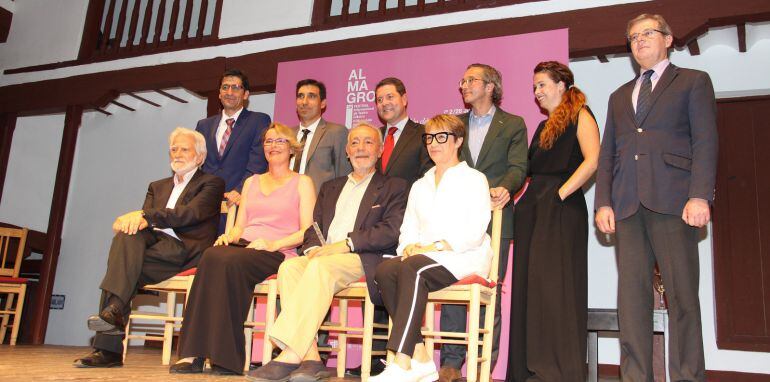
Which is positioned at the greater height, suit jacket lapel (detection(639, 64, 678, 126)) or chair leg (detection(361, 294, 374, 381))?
suit jacket lapel (detection(639, 64, 678, 126))

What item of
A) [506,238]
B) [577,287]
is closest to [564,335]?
[577,287]

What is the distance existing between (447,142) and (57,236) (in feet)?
16.2

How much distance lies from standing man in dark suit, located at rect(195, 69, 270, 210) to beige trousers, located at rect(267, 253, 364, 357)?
4.22 feet

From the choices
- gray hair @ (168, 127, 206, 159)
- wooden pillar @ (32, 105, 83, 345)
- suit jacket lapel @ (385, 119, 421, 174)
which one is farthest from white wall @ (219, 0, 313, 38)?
suit jacket lapel @ (385, 119, 421, 174)

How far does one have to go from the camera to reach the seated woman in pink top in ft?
9.73

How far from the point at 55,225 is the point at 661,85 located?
5.74 metres

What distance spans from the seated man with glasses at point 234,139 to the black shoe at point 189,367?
1.30 m

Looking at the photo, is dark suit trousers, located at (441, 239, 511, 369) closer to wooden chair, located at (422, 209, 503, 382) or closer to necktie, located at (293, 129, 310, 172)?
wooden chair, located at (422, 209, 503, 382)

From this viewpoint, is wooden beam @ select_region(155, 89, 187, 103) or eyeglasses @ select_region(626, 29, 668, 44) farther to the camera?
wooden beam @ select_region(155, 89, 187, 103)

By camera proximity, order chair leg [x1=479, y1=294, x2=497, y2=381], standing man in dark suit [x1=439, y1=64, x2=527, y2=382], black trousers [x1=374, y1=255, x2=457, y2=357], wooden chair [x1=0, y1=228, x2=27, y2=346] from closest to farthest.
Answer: black trousers [x1=374, y1=255, x2=457, y2=357] → chair leg [x1=479, y1=294, x2=497, y2=381] → standing man in dark suit [x1=439, y1=64, x2=527, y2=382] → wooden chair [x1=0, y1=228, x2=27, y2=346]

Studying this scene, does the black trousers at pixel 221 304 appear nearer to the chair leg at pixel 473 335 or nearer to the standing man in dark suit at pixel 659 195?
the chair leg at pixel 473 335

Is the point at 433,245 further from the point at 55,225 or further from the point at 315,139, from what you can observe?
the point at 55,225

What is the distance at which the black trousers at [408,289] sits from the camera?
254 centimetres

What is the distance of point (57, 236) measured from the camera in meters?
6.48
